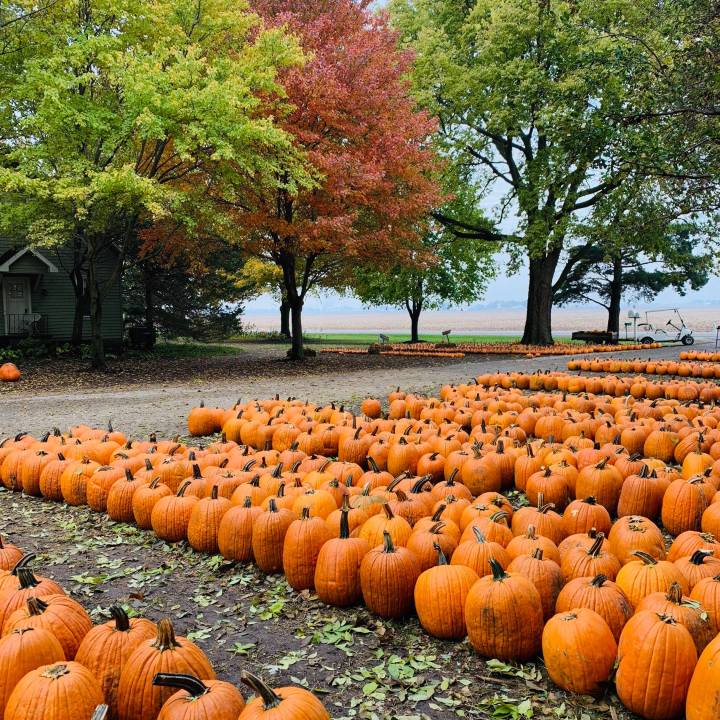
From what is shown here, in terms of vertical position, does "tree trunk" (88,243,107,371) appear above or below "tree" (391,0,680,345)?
below

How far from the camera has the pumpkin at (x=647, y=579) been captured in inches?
122

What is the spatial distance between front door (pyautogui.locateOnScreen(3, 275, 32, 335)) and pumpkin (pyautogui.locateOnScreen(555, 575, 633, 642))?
2671 centimetres

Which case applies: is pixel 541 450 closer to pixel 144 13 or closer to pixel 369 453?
pixel 369 453

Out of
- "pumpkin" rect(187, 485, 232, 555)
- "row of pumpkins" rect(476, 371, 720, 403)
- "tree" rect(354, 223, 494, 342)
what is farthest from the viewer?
"tree" rect(354, 223, 494, 342)

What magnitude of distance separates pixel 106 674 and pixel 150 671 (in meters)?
0.24

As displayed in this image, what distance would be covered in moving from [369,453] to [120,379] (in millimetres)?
12126

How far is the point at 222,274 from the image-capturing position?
1252 inches

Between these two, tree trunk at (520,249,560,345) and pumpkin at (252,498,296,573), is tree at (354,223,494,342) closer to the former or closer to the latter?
tree trunk at (520,249,560,345)

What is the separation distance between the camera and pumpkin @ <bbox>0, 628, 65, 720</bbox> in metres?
2.43

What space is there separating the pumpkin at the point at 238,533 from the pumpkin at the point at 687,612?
2415 mm

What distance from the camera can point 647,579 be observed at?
10.3 ft

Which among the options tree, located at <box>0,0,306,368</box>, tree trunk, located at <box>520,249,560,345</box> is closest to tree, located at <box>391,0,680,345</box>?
tree trunk, located at <box>520,249,560,345</box>

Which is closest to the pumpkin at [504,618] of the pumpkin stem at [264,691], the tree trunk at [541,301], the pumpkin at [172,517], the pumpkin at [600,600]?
the pumpkin at [600,600]

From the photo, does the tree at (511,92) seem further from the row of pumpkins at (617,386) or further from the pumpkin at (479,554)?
the pumpkin at (479,554)
